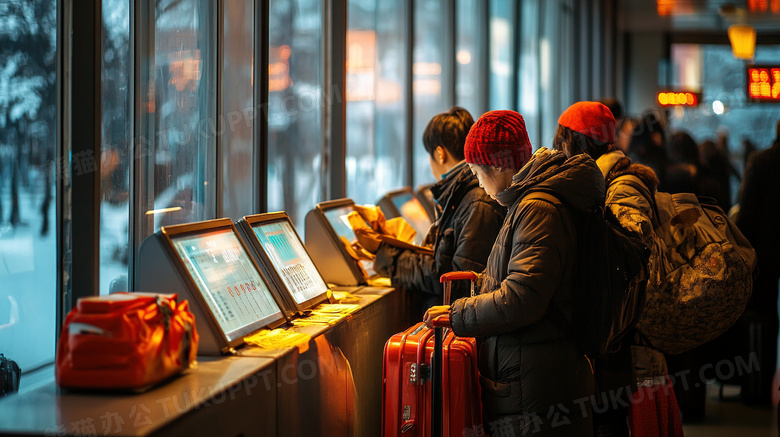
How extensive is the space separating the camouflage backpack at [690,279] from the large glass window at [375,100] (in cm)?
273

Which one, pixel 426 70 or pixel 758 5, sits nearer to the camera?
pixel 426 70

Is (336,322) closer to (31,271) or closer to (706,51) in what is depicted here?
(31,271)

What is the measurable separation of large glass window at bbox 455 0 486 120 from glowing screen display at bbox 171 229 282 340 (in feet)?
19.3

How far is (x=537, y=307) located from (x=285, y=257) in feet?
4.01

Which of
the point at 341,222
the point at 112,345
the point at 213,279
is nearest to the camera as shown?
the point at 112,345

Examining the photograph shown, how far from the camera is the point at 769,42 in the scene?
15781 mm

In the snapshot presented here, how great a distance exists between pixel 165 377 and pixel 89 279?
64 centimetres

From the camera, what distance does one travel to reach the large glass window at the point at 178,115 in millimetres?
3340

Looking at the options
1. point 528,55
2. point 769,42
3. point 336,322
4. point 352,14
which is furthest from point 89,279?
point 769,42

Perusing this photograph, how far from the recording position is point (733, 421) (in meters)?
5.48

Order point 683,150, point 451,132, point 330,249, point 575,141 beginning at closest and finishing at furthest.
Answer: point 575,141
point 451,132
point 330,249
point 683,150

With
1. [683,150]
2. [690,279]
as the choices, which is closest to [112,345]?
[690,279]

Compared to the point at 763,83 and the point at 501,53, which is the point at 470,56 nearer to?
the point at 501,53

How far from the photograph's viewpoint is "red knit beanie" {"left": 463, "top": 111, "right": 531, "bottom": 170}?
9.08 ft
